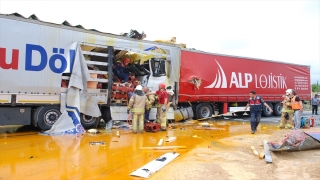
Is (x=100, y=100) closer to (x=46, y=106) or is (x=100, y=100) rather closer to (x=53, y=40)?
(x=46, y=106)

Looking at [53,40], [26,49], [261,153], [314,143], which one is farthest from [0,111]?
[314,143]

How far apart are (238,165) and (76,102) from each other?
225 inches

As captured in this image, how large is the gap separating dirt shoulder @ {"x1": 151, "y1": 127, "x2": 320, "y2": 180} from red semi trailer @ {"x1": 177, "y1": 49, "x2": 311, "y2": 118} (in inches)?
252

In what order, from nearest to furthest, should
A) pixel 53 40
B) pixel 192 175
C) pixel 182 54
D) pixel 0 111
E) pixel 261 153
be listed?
pixel 192 175 < pixel 261 153 < pixel 0 111 < pixel 53 40 < pixel 182 54

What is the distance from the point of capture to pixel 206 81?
46.1ft

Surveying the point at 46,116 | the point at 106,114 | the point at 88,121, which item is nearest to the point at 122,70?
the point at 106,114

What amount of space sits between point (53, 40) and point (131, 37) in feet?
9.80

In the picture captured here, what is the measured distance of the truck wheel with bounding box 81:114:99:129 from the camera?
9.97 metres

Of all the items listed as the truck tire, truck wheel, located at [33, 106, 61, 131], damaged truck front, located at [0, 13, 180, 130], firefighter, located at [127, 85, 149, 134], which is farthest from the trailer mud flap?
firefighter, located at [127, 85, 149, 134]

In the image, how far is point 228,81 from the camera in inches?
594

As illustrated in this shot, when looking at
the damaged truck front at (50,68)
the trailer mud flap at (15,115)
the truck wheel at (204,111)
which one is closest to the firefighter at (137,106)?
the damaged truck front at (50,68)

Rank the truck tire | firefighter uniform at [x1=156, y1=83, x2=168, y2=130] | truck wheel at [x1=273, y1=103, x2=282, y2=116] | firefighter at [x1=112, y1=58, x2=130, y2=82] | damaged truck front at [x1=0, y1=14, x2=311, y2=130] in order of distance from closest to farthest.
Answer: damaged truck front at [x1=0, y1=14, x2=311, y2=130]
firefighter uniform at [x1=156, y1=83, x2=168, y2=130]
the truck tire
firefighter at [x1=112, y1=58, x2=130, y2=82]
truck wheel at [x1=273, y1=103, x2=282, y2=116]

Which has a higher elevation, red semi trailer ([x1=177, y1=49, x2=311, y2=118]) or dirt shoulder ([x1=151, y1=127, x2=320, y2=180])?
red semi trailer ([x1=177, y1=49, x2=311, y2=118])

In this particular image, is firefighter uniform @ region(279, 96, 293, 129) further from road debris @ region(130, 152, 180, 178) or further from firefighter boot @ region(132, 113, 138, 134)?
road debris @ region(130, 152, 180, 178)
